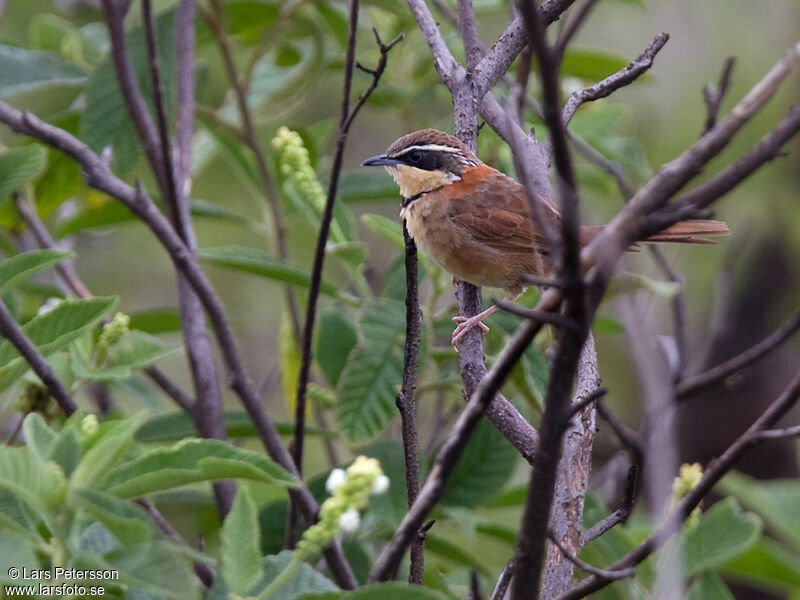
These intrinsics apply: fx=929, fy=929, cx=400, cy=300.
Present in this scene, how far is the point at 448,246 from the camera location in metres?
3.58

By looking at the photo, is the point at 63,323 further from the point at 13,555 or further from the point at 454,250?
the point at 454,250

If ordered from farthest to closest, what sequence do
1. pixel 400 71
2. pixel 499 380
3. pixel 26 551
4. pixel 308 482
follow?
pixel 400 71 < pixel 308 482 < pixel 26 551 < pixel 499 380

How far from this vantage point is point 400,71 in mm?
4352

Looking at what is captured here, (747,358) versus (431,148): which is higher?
(431,148)

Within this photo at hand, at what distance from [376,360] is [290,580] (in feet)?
4.65

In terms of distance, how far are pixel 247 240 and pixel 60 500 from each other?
567 cm

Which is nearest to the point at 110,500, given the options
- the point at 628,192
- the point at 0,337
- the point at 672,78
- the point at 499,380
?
the point at 499,380

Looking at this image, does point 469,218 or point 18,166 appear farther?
point 469,218

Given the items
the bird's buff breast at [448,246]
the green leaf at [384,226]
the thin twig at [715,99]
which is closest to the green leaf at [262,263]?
the green leaf at [384,226]

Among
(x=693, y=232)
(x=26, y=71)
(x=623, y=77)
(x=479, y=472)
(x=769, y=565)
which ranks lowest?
(x=479, y=472)

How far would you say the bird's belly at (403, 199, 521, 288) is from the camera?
342cm

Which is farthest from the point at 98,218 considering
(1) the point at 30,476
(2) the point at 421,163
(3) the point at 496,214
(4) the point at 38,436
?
(1) the point at 30,476

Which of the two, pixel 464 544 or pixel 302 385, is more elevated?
pixel 302 385

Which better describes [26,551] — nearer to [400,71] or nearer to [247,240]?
[400,71]
